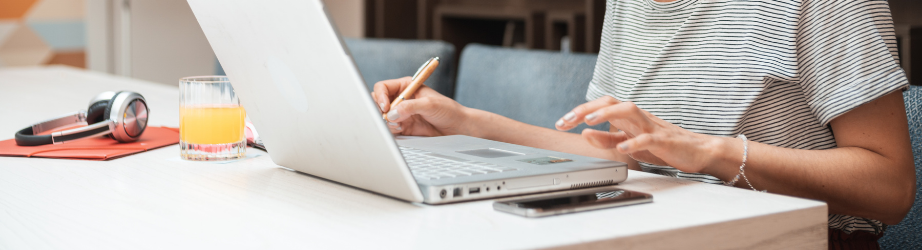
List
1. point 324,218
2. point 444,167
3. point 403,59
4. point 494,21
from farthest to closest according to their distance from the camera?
1. point 494,21
2. point 403,59
3. point 444,167
4. point 324,218

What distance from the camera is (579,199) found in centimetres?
59

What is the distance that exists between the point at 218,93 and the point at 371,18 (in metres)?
2.45

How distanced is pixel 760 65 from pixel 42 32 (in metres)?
3.73

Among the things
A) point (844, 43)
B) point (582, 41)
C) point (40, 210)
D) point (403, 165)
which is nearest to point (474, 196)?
point (403, 165)

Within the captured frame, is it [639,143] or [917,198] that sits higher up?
[639,143]

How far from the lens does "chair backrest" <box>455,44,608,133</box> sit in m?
1.54

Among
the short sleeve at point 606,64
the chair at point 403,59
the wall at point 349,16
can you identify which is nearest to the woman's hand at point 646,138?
the short sleeve at point 606,64

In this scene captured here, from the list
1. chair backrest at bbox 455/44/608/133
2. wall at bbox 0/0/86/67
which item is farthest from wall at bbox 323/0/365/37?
chair backrest at bbox 455/44/608/133

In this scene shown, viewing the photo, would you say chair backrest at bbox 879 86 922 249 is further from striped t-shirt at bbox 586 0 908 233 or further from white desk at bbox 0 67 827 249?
white desk at bbox 0 67 827 249

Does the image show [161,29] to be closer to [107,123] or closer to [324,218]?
[107,123]

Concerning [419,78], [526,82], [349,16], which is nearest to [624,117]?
[419,78]

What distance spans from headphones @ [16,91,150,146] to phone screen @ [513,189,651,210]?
0.63 metres

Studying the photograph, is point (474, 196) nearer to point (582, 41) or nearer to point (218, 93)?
point (218, 93)

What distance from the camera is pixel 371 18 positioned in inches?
130
